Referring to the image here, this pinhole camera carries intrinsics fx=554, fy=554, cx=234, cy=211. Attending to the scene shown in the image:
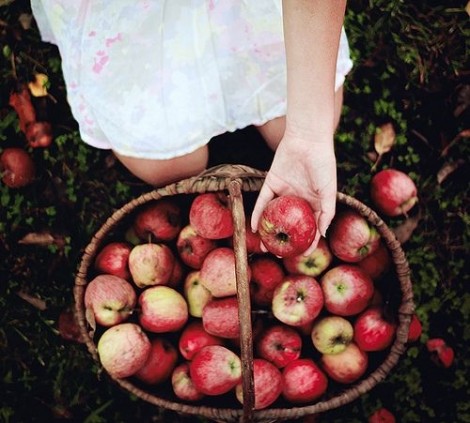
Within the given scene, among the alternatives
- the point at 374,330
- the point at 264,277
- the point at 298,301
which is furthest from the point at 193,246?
the point at 374,330

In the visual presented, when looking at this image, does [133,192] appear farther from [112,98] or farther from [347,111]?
[347,111]

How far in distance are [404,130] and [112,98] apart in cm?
115

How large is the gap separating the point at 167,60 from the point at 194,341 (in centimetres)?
80

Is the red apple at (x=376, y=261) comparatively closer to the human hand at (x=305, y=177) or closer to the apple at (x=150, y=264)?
the human hand at (x=305, y=177)

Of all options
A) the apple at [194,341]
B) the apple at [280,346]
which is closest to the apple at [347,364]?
the apple at [280,346]

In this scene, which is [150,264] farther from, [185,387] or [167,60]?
[167,60]

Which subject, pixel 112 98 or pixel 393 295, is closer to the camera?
pixel 112 98

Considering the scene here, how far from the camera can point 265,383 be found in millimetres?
1534

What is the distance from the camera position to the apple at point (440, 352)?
1.96m

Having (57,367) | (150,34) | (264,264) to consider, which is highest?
(150,34)

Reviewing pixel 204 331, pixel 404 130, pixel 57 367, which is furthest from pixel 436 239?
pixel 57 367

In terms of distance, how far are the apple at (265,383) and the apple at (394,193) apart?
2.38 feet

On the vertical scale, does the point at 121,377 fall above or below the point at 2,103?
below

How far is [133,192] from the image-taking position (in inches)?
80.8
